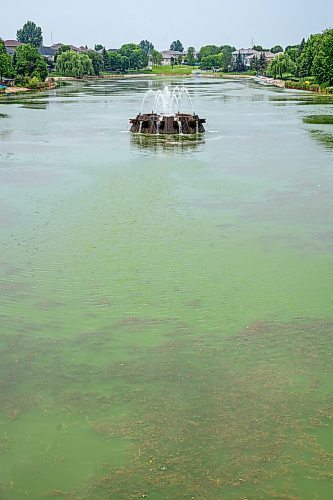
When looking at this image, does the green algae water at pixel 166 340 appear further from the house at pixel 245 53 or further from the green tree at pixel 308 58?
the house at pixel 245 53

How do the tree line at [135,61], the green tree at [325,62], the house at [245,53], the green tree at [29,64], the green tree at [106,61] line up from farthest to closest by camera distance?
1. the house at [245,53]
2. the green tree at [106,61]
3. the green tree at [29,64]
4. the tree line at [135,61]
5. the green tree at [325,62]

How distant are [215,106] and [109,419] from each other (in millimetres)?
34216

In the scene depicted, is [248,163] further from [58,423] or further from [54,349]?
[58,423]

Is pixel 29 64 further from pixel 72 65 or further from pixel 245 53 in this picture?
pixel 245 53

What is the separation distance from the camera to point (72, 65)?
83.4 meters

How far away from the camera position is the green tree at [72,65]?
273ft

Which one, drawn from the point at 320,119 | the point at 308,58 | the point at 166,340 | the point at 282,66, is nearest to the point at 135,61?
the point at 282,66

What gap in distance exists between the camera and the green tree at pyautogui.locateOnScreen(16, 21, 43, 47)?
136 m

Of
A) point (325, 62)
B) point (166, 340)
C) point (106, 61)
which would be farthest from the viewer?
point (106, 61)

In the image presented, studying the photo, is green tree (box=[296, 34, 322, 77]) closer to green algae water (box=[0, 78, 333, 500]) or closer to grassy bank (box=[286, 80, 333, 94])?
grassy bank (box=[286, 80, 333, 94])

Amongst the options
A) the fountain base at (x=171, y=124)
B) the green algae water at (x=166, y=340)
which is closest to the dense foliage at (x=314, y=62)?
the fountain base at (x=171, y=124)

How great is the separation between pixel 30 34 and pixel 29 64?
77019mm

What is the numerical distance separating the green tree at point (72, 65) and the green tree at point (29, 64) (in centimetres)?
1659

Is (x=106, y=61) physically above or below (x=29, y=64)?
above
